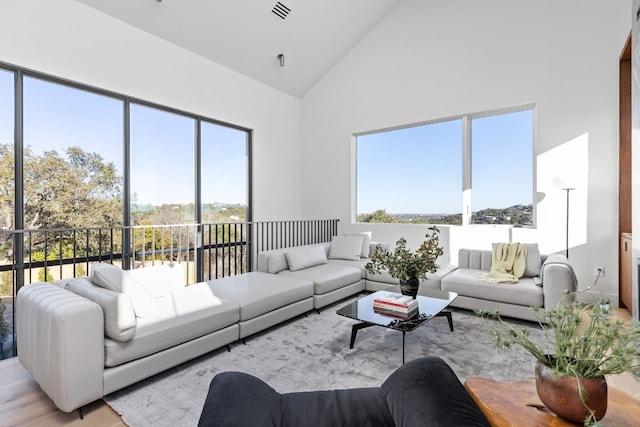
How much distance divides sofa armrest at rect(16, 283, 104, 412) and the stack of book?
2008 millimetres

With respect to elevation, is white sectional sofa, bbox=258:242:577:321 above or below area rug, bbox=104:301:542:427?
above

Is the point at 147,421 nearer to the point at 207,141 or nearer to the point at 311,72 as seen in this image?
the point at 207,141

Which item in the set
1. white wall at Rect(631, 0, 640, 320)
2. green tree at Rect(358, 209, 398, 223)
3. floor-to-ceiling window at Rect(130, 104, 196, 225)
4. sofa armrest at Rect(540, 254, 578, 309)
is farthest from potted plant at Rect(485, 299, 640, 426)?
green tree at Rect(358, 209, 398, 223)

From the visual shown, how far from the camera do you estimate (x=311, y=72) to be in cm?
616

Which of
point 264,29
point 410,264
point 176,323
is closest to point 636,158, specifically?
point 410,264

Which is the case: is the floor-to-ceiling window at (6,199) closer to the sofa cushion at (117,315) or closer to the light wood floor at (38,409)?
the light wood floor at (38,409)

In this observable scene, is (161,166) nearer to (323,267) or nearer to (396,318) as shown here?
(323,267)

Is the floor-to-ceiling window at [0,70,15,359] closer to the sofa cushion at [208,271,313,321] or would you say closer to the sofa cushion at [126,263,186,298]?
the sofa cushion at [126,263,186,298]

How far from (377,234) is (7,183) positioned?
16.2ft

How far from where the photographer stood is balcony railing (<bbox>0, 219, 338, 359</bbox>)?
3.16m

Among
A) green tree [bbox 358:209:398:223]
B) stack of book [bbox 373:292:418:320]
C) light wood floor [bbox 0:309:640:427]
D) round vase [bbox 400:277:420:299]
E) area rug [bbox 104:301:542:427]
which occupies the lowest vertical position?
light wood floor [bbox 0:309:640:427]

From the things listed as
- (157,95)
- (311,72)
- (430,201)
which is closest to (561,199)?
(430,201)

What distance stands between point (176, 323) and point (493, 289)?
3.10 meters

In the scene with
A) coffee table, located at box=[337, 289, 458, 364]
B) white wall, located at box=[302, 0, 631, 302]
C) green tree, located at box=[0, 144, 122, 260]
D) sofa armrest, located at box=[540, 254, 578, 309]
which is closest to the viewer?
coffee table, located at box=[337, 289, 458, 364]
